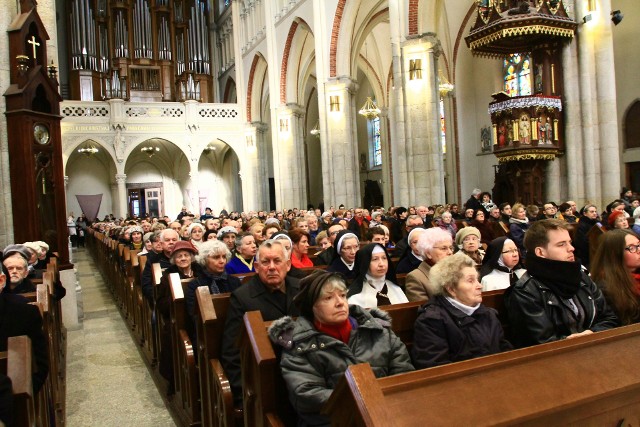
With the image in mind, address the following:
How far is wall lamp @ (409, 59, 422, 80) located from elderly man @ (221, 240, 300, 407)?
35.4 feet

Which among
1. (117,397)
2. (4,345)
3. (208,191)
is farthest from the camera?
(208,191)

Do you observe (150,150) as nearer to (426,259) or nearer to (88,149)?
(88,149)

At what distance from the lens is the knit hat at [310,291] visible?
2.35m

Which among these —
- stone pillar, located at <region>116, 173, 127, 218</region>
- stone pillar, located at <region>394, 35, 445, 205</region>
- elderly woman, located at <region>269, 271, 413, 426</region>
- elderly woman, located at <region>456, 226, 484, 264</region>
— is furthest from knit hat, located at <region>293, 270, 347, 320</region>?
stone pillar, located at <region>116, 173, 127, 218</region>

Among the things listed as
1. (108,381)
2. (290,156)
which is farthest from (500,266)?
(290,156)

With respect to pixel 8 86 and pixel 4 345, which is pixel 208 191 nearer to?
pixel 8 86

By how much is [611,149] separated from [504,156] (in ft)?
6.44

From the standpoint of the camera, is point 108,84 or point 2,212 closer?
point 2,212

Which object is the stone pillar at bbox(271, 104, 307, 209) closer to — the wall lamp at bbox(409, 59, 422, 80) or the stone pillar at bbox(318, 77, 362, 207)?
the stone pillar at bbox(318, 77, 362, 207)

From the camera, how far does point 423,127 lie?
1304cm

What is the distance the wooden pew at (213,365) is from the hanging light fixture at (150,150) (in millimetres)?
24027

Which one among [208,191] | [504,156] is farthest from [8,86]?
[208,191]

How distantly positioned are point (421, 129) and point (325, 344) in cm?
1139

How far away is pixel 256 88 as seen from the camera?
2434 cm
